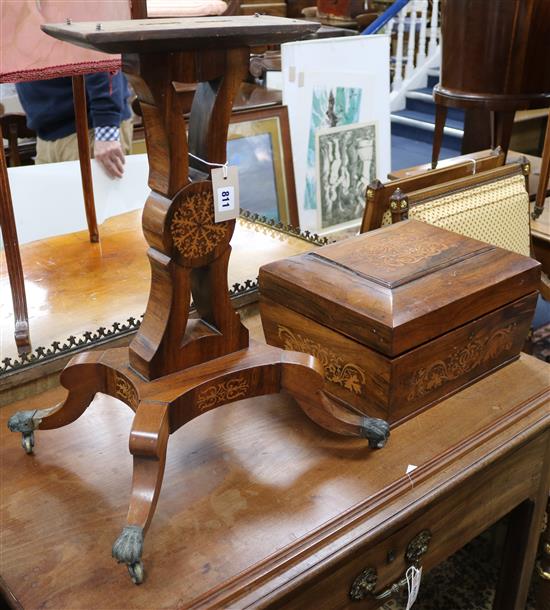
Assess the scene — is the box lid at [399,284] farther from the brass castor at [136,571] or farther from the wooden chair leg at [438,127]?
the wooden chair leg at [438,127]

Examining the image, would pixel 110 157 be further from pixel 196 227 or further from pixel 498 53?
pixel 498 53

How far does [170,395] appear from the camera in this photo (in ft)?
2.58

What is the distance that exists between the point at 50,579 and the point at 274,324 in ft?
1.50

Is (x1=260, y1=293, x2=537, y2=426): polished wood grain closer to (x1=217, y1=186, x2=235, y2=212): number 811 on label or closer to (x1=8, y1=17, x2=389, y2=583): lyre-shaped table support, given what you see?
(x1=8, y1=17, x2=389, y2=583): lyre-shaped table support

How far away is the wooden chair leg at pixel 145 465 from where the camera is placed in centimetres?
70

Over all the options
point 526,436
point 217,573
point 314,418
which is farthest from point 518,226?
point 217,573

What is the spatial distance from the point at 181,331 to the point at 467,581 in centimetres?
98

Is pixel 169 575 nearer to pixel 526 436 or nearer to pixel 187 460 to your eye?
pixel 187 460

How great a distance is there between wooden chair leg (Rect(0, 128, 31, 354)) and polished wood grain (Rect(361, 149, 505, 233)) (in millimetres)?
597

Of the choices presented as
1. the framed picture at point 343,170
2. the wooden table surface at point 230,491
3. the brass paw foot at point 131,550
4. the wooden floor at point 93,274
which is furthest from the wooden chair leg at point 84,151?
the framed picture at point 343,170

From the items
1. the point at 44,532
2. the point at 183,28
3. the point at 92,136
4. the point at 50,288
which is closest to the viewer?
the point at 183,28

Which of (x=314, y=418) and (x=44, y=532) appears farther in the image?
(x=314, y=418)

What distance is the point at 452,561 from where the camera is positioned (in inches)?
59.4

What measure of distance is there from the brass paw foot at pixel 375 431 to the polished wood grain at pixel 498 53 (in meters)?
1.18
